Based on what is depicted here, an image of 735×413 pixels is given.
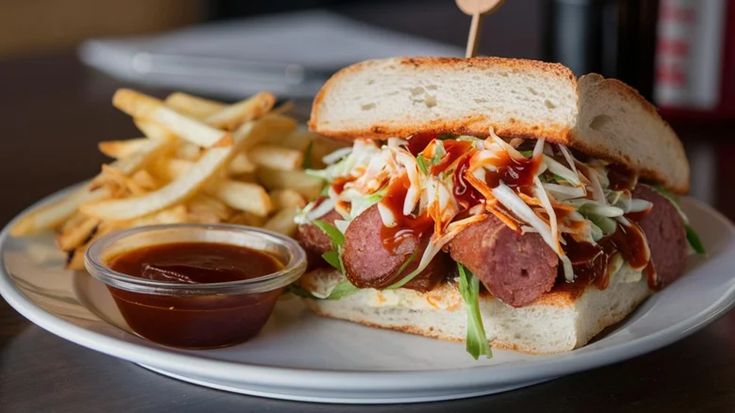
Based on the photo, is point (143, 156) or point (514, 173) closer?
point (514, 173)

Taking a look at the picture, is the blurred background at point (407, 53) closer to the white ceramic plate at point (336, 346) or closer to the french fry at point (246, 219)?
the french fry at point (246, 219)

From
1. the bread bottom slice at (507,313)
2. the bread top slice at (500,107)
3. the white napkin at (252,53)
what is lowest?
the white napkin at (252,53)

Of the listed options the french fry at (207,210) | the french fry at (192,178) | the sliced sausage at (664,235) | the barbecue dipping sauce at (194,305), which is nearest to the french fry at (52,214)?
the french fry at (192,178)

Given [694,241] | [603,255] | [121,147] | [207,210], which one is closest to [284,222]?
[207,210]

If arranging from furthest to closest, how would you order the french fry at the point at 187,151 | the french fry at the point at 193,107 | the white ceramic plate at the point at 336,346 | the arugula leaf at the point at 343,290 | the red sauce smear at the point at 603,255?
the french fry at the point at 193,107
the french fry at the point at 187,151
the arugula leaf at the point at 343,290
the red sauce smear at the point at 603,255
the white ceramic plate at the point at 336,346

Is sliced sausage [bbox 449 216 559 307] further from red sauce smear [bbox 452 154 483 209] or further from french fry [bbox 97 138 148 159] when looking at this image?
french fry [bbox 97 138 148 159]

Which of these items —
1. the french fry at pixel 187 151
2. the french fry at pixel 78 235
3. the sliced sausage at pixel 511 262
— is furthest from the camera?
the french fry at pixel 187 151

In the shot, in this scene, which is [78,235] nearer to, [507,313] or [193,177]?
[193,177]

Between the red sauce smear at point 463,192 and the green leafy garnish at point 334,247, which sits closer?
the red sauce smear at point 463,192
